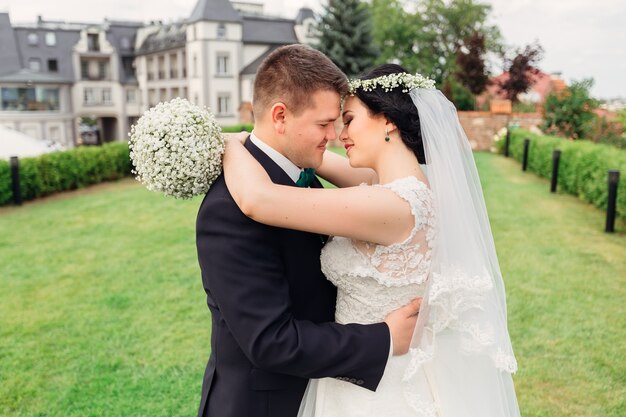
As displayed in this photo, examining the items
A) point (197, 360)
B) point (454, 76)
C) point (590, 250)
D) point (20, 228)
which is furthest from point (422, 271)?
point (454, 76)

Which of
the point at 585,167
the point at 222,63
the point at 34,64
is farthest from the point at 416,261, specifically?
the point at 34,64

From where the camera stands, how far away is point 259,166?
229 centimetres

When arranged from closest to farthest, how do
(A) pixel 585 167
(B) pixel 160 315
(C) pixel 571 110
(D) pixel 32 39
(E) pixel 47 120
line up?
(B) pixel 160 315 < (A) pixel 585 167 < (C) pixel 571 110 < (E) pixel 47 120 < (D) pixel 32 39

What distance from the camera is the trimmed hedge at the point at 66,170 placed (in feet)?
49.0

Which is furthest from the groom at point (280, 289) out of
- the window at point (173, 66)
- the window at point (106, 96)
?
the window at point (106, 96)

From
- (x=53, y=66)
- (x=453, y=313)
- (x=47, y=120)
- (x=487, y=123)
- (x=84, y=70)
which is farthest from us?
(x=84, y=70)

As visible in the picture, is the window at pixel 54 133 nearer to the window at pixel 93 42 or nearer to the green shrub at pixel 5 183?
the window at pixel 93 42

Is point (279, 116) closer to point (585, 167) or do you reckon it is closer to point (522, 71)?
point (585, 167)

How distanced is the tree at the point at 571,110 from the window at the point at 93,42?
4336 cm

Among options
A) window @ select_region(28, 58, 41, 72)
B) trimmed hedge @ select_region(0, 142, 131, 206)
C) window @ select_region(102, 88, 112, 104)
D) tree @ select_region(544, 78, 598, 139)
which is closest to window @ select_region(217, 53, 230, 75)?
window @ select_region(102, 88, 112, 104)

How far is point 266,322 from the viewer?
2.08 m

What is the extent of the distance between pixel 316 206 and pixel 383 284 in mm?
488

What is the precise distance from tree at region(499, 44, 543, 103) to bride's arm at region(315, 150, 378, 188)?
30822 mm

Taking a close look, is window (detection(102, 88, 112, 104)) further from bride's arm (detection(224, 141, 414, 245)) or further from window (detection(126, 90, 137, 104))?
bride's arm (detection(224, 141, 414, 245))
